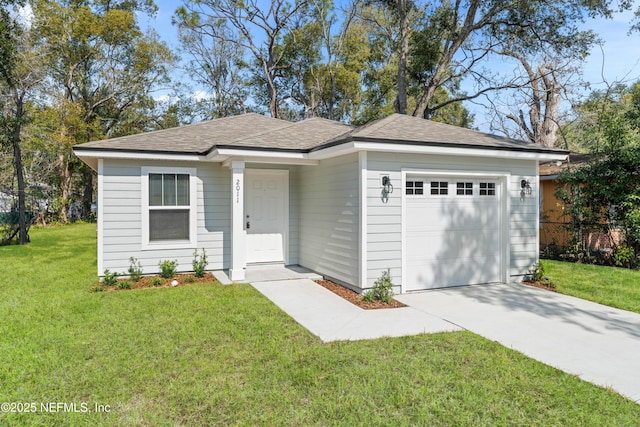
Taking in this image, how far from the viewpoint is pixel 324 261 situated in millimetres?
7617

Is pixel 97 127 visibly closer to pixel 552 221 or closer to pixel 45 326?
pixel 45 326

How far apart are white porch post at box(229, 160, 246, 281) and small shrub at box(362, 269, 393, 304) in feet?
8.35

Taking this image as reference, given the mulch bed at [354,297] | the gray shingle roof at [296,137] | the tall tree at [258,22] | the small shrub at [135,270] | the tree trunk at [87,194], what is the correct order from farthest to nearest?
the tree trunk at [87,194], the tall tree at [258,22], the small shrub at [135,270], the gray shingle roof at [296,137], the mulch bed at [354,297]

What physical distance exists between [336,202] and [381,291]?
1846mm

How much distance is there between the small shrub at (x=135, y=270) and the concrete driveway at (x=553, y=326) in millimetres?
4989

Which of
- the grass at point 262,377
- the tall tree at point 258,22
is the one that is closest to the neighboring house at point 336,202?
the grass at point 262,377

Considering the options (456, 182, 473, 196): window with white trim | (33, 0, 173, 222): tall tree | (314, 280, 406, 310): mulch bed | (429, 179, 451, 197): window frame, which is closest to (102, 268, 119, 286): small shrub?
(314, 280, 406, 310): mulch bed

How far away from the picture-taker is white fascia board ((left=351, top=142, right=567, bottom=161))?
5980 millimetres

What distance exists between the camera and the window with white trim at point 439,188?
688 centimetres

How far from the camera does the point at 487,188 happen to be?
7.27 meters

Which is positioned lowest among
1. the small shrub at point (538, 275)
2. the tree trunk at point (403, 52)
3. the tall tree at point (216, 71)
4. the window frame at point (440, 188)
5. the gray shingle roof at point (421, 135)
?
the small shrub at point (538, 275)

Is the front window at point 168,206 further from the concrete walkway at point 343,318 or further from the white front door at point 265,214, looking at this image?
the concrete walkway at point 343,318

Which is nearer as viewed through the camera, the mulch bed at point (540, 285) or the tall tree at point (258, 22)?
the mulch bed at point (540, 285)

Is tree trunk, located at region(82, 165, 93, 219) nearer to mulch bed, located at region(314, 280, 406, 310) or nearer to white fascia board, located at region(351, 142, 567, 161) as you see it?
mulch bed, located at region(314, 280, 406, 310)
